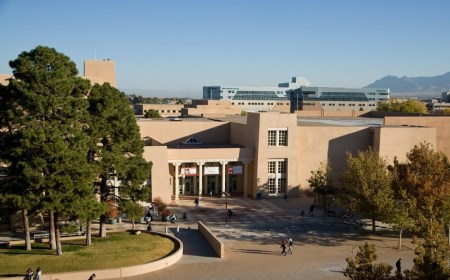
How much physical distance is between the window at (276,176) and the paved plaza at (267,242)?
2696mm

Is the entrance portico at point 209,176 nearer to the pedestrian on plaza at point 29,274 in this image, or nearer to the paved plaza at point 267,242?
the paved plaza at point 267,242

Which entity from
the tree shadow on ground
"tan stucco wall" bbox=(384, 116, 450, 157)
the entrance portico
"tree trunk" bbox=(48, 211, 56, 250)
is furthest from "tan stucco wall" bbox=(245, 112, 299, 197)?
"tree trunk" bbox=(48, 211, 56, 250)

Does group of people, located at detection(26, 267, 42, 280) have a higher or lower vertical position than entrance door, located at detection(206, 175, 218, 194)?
lower

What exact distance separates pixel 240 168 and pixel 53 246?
26.9m

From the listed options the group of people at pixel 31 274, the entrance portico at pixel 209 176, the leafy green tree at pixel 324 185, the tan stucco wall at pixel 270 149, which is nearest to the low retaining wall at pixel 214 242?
the group of people at pixel 31 274

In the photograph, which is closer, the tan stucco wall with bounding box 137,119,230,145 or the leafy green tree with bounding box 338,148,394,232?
the leafy green tree with bounding box 338,148,394,232

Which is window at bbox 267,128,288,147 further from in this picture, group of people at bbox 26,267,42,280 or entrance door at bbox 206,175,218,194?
group of people at bbox 26,267,42,280

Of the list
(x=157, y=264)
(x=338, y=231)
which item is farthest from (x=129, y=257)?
(x=338, y=231)

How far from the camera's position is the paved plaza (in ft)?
100

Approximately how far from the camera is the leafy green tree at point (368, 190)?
36.3 m

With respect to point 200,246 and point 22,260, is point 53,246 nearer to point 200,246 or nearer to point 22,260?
point 22,260

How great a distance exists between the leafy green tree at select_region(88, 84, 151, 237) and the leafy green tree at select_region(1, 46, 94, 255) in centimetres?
208

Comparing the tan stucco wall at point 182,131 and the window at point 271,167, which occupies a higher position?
the tan stucco wall at point 182,131

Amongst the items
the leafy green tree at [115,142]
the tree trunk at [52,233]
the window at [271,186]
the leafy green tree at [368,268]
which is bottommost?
the tree trunk at [52,233]
